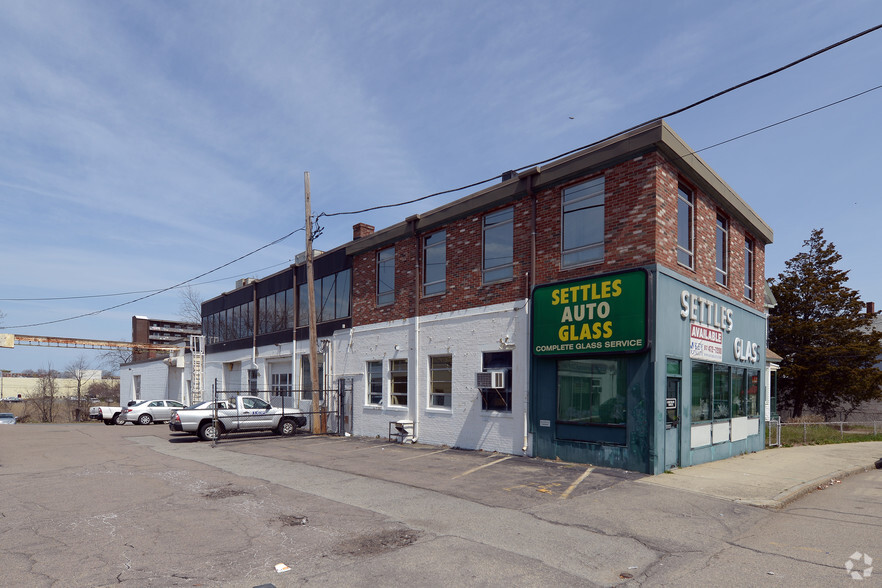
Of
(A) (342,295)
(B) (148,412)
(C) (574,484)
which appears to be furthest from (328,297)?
(B) (148,412)

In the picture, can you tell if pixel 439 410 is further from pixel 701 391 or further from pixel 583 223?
pixel 701 391

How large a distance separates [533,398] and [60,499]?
32.9 feet

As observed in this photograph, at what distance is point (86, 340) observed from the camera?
5431cm

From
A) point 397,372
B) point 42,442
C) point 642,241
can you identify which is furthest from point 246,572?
point 42,442

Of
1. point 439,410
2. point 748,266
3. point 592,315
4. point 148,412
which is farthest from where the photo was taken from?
point 148,412

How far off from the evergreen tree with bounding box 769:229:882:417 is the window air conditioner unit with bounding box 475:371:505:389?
28004 mm

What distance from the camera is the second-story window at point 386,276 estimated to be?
2044 centimetres

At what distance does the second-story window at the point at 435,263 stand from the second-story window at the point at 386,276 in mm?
1813

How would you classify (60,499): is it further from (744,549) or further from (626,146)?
(626,146)

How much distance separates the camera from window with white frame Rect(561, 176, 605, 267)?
13906 mm

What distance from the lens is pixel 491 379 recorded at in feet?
50.3

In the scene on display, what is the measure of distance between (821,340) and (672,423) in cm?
2914

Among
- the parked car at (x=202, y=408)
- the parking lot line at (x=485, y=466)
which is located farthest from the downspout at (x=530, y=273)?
the parked car at (x=202, y=408)

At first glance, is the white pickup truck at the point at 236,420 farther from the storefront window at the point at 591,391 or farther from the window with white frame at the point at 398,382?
the storefront window at the point at 591,391
